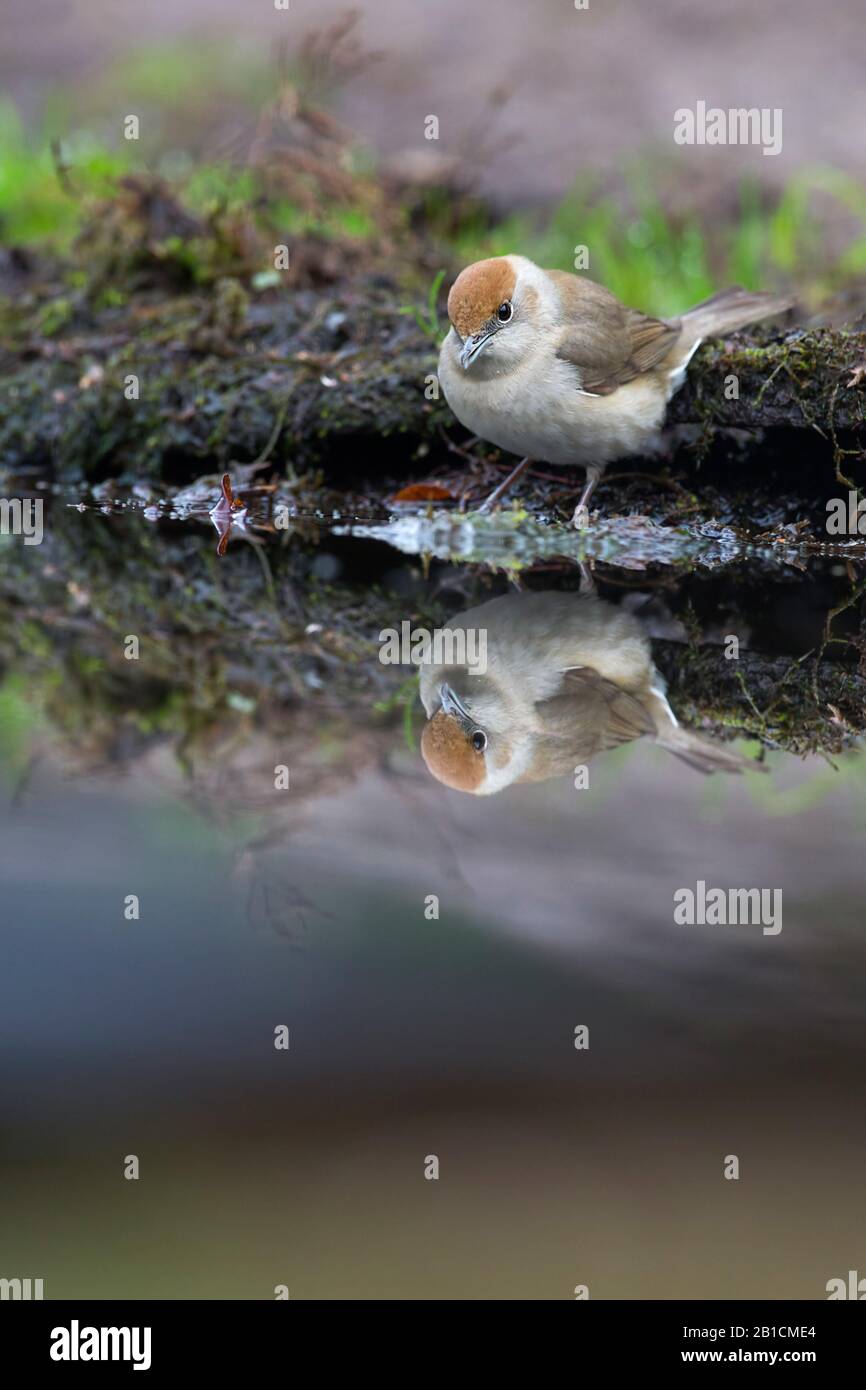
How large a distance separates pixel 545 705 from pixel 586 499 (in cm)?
224

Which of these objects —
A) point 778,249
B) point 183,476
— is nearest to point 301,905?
point 183,476

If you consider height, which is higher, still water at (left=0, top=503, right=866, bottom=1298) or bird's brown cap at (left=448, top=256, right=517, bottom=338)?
bird's brown cap at (left=448, top=256, right=517, bottom=338)

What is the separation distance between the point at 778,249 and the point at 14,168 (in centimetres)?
582

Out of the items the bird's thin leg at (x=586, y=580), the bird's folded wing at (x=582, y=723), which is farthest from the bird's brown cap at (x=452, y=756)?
the bird's thin leg at (x=586, y=580)

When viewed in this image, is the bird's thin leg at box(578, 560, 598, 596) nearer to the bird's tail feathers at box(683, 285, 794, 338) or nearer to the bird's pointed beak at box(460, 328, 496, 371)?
the bird's pointed beak at box(460, 328, 496, 371)

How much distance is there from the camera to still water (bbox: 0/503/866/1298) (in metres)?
1.74

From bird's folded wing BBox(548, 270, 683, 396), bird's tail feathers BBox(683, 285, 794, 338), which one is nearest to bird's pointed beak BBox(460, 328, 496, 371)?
bird's folded wing BBox(548, 270, 683, 396)

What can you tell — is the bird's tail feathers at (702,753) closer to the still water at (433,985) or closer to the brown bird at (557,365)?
the still water at (433,985)

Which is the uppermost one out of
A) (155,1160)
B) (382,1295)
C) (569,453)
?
(569,453)

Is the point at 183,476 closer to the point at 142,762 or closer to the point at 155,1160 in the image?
the point at 142,762

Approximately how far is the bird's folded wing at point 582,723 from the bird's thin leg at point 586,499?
200cm

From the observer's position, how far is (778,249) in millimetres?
9453

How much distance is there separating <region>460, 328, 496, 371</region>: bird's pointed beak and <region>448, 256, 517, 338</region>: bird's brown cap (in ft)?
0.07

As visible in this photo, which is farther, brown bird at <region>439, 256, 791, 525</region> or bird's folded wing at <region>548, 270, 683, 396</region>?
bird's folded wing at <region>548, 270, 683, 396</region>
